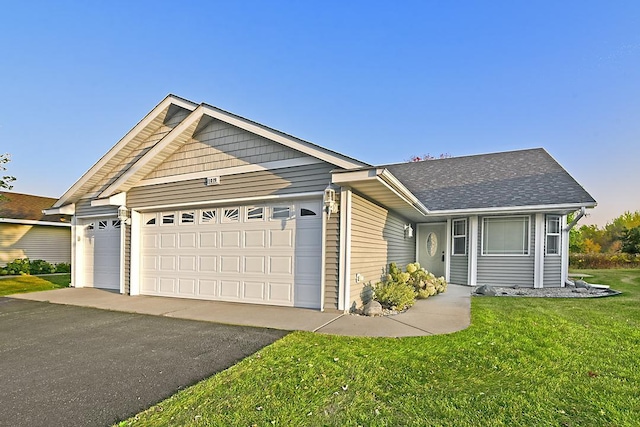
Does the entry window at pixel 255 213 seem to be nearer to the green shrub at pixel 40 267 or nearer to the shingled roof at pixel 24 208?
the shingled roof at pixel 24 208

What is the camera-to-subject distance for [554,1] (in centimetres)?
860

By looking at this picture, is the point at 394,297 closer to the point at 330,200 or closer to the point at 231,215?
the point at 330,200

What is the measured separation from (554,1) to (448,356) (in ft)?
31.0

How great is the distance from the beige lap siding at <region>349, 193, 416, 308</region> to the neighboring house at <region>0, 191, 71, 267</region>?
51.1ft

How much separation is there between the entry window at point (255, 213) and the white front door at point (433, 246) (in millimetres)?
7758

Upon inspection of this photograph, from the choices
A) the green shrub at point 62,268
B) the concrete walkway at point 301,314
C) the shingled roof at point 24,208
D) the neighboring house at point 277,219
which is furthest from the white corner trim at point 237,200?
the green shrub at point 62,268

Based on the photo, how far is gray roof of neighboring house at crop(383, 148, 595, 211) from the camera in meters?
10.9

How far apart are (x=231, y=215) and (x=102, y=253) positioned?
550cm

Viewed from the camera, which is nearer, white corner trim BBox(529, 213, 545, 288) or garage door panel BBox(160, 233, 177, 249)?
garage door panel BBox(160, 233, 177, 249)

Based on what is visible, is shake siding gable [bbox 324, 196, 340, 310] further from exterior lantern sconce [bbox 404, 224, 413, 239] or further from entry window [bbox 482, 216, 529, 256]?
entry window [bbox 482, 216, 529, 256]

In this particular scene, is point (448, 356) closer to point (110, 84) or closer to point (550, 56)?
point (550, 56)

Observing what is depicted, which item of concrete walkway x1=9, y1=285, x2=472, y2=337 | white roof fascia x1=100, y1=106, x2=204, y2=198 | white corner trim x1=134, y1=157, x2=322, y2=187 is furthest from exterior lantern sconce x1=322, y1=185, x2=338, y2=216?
white roof fascia x1=100, y1=106, x2=204, y2=198

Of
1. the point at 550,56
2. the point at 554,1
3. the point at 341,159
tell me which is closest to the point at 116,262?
the point at 341,159

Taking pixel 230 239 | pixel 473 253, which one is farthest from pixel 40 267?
pixel 473 253
